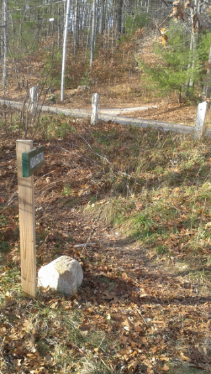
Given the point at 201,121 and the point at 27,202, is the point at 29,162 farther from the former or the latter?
the point at 201,121

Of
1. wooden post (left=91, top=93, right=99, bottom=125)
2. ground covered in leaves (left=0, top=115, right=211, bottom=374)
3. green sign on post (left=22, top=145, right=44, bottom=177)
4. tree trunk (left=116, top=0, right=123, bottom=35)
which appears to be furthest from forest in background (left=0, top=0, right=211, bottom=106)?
ground covered in leaves (left=0, top=115, right=211, bottom=374)

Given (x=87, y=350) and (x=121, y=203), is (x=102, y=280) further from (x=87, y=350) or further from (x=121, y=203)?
(x=121, y=203)

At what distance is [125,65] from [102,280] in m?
25.5

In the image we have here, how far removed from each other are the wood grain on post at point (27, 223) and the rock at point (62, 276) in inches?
11.4

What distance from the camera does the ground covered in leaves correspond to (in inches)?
112

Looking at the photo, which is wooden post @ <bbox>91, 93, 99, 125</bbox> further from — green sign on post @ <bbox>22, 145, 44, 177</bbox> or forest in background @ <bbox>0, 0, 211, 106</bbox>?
green sign on post @ <bbox>22, 145, 44, 177</bbox>

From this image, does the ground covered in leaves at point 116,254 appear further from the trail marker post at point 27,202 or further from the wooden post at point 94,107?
the wooden post at point 94,107

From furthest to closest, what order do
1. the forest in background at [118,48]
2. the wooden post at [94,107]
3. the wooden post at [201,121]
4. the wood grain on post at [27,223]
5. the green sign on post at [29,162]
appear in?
the wooden post at [94,107] → the forest in background at [118,48] → the wooden post at [201,121] → the wood grain on post at [27,223] → the green sign on post at [29,162]

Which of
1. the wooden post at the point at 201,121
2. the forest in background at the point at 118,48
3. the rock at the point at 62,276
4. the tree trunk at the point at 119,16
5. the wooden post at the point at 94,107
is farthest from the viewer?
the tree trunk at the point at 119,16

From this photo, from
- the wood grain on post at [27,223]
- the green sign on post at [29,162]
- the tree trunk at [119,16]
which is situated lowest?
the wood grain on post at [27,223]

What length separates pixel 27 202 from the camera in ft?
9.75

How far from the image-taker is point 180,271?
4531mm

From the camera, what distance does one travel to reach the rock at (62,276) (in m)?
3.47

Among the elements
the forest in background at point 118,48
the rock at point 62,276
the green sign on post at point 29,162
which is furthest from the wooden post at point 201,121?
the green sign on post at point 29,162
